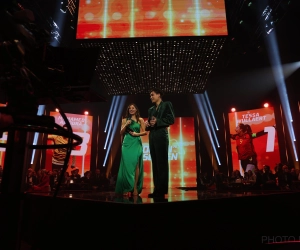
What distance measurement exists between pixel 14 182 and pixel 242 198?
205cm

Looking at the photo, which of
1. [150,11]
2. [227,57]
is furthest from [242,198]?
[227,57]

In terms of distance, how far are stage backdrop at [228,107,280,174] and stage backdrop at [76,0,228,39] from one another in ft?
22.9

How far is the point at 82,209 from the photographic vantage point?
1.94 m

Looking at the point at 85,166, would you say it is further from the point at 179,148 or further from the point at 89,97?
the point at 89,97

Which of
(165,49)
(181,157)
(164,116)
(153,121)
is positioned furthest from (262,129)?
(153,121)

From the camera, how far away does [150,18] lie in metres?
4.48

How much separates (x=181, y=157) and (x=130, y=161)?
7.03 m

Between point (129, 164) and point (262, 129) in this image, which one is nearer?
point (129, 164)

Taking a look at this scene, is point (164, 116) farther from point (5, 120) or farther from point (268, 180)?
point (268, 180)

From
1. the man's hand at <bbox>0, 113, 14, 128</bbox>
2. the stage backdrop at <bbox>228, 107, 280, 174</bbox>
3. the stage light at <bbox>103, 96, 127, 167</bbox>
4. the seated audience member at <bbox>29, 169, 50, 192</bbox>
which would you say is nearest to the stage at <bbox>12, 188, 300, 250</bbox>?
the man's hand at <bbox>0, 113, 14, 128</bbox>

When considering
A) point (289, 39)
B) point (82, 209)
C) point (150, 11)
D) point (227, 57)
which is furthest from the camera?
point (227, 57)

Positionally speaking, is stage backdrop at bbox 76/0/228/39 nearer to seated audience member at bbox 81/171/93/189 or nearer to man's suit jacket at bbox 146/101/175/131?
man's suit jacket at bbox 146/101/175/131

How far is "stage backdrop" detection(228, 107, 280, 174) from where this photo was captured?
9.65 metres

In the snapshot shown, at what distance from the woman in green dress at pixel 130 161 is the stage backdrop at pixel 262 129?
25.6 ft
